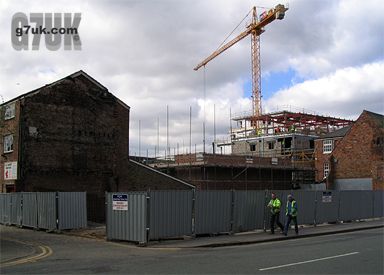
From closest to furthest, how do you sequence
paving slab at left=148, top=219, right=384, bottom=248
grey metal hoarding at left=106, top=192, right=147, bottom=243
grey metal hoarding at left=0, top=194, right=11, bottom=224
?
paving slab at left=148, top=219, right=384, bottom=248 → grey metal hoarding at left=106, top=192, right=147, bottom=243 → grey metal hoarding at left=0, top=194, right=11, bottom=224

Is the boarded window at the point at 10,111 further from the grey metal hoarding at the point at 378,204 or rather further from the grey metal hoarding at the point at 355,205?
the grey metal hoarding at the point at 378,204

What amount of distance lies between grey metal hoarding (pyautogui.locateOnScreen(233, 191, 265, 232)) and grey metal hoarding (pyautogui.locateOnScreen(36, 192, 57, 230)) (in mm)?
9134

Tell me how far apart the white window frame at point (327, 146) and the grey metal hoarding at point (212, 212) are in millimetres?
38151

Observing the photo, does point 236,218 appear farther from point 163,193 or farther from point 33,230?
point 33,230

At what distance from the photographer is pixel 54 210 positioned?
23.8 metres

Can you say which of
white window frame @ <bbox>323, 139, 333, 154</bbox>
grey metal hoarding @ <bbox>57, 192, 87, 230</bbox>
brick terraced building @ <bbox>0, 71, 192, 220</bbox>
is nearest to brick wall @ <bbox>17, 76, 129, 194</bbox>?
brick terraced building @ <bbox>0, 71, 192, 220</bbox>

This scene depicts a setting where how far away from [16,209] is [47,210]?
422cm

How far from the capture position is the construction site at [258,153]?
48156 millimetres

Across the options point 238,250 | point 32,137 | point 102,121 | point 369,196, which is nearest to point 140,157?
point 102,121

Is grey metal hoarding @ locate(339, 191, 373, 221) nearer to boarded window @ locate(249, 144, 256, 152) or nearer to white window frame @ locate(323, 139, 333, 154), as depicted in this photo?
white window frame @ locate(323, 139, 333, 154)

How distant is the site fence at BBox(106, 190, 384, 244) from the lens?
1794 centimetres

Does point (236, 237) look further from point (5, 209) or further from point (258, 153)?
point (258, 153)

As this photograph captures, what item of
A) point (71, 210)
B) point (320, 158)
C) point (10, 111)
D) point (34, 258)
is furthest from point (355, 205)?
point (320, 158)

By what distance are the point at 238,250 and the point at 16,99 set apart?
76.6 feet
